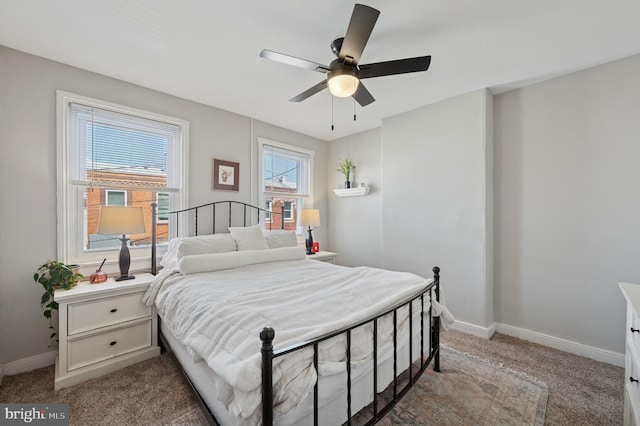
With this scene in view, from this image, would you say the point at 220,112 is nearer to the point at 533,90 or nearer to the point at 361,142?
the point at 361,142

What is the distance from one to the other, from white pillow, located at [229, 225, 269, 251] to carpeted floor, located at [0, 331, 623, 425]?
1213 millimetres

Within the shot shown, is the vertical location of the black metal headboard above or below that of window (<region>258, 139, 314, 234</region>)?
below

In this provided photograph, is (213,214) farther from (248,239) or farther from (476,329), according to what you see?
(476,329)

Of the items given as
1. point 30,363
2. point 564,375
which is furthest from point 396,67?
point 30,363

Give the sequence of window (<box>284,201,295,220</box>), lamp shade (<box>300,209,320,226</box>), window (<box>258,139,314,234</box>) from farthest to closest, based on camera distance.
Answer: window (<box>284,201,295,220</box>), lamp shade (<box>300,209,320,226</box>), window (<box>258,139,314,234</box>)

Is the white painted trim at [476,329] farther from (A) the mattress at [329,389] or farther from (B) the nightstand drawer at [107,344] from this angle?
(B) the nightstand drawer at [107,344]

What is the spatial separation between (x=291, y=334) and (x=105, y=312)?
1.88 m

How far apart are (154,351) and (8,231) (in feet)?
4.96

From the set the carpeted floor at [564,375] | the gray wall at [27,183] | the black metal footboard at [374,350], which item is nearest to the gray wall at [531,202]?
the carpeted floor at [564,375]

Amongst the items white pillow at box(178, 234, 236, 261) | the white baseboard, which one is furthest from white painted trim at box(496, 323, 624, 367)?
white pillow at box(178, 234, 236, 261)

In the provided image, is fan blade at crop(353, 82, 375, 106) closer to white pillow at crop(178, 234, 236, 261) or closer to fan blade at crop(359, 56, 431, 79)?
Result: fan blade at crop(359, 56, 431, 79)

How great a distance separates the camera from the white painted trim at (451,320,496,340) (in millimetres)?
2742

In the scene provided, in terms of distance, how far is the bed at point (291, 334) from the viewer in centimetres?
103

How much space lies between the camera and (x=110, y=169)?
8.60ft
